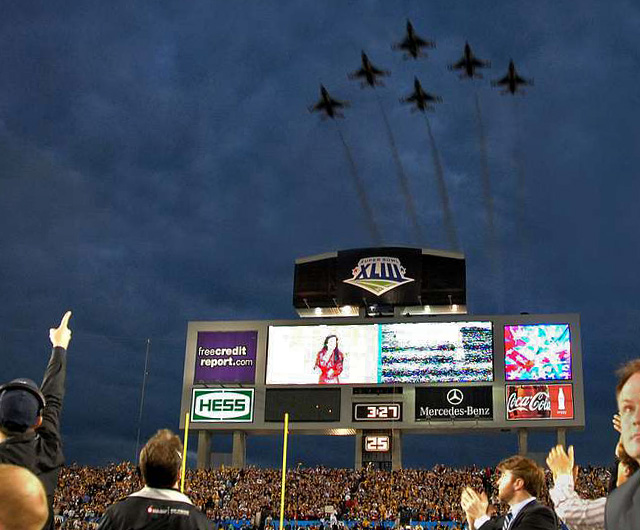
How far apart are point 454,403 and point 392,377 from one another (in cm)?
355

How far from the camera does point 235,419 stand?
4906 centimetres

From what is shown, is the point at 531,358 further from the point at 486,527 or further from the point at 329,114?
the point at 486,527

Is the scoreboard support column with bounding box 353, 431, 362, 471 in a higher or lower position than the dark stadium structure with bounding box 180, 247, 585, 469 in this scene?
lower

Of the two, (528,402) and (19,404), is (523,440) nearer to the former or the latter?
(528,402)

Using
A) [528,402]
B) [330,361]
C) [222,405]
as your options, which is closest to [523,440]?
[528,402]

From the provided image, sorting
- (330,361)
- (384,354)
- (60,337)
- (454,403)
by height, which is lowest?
(60,337)

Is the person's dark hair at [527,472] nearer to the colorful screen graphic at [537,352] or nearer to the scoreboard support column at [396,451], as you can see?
the colorful screen graphic at [537,352]

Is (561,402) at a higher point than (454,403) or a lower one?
higher

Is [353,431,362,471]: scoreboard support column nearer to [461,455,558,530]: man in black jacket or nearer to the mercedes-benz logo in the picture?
the mercedes-benz logo

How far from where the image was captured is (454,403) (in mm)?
46594


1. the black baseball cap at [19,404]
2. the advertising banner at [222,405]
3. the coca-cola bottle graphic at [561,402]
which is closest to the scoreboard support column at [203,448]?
the advertising banner at [222,405]

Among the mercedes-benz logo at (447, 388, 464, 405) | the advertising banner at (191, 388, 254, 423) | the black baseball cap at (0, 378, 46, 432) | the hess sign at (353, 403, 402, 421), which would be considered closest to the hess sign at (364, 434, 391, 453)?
the hess sign at (353, 403, 402, 421)

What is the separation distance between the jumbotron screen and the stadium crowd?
5262 millimetres

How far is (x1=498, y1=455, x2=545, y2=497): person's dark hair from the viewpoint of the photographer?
21.5 ft
